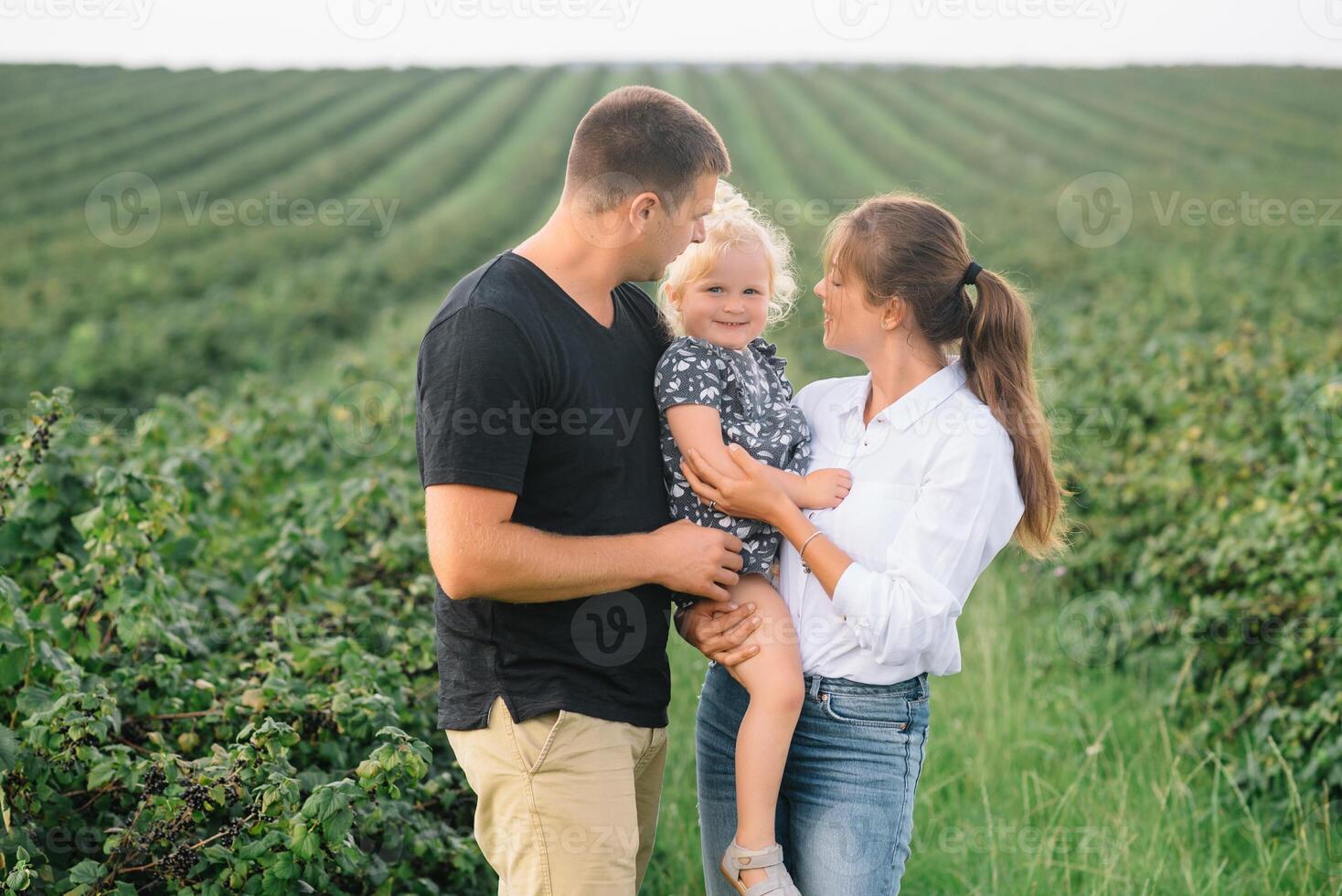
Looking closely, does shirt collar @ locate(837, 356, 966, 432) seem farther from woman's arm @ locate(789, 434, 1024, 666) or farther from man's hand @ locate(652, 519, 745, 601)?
man's hand @ locate(652, 519, 745, 601)

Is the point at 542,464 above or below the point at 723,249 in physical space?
below

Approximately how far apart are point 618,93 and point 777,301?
732mm

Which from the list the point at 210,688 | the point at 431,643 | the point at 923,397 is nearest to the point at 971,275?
the point at 923,397

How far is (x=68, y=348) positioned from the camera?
13.1 m

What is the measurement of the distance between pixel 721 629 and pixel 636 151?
102cm

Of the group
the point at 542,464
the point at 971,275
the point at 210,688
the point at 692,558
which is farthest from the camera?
the point at 210,688

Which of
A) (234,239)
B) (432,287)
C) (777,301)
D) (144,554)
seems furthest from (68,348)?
(777,301)

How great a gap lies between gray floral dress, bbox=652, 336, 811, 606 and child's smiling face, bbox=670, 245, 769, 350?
0.04m

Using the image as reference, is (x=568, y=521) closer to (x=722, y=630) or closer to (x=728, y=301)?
(x=722, y=630)

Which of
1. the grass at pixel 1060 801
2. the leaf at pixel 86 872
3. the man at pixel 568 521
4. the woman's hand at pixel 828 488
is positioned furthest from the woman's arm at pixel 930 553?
the grass at pixel 1060 801

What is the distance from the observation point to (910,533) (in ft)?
7.50

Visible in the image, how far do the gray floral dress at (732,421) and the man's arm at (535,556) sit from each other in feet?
0.47

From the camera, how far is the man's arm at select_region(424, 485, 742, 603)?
2143 mm

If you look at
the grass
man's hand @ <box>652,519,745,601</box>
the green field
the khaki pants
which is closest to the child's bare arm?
man's hand @ <box>652,519,745,601</box>
